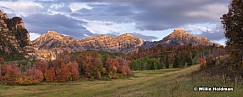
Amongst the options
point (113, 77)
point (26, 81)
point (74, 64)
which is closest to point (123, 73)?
point (113, 77)

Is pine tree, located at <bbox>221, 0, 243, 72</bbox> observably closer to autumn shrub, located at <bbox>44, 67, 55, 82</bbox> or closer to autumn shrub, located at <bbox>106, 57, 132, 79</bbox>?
autumn shrub, located at <bbox>44, 67, 55, 82</bbox>

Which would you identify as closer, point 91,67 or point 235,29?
point 235,29

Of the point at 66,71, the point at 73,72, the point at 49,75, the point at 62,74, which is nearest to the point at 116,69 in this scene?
the point at 73,72

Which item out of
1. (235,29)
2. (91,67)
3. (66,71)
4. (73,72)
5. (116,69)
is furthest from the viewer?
(116,69)

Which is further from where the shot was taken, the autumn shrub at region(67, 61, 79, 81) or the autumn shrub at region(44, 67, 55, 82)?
the autumn shrub at region(67, 61, 79, 81)

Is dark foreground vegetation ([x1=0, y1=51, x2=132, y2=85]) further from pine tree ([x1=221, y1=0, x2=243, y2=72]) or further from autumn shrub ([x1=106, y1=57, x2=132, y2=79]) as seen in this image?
pine tree ([x1=221, y1=0, x2=243, y2=72])

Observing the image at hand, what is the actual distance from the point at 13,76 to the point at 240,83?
122m

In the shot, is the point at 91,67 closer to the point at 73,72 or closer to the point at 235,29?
the point at 73,72

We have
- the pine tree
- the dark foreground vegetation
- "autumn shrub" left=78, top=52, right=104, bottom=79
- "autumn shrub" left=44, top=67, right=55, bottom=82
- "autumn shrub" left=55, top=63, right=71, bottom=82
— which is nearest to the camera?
the pine tree

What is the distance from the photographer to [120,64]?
176125 mm

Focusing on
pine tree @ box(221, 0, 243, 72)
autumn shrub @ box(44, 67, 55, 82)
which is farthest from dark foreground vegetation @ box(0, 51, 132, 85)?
pine tree @ box(221, 0, 243, 72)

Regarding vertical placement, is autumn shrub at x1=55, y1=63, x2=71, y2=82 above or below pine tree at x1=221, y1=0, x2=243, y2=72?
below

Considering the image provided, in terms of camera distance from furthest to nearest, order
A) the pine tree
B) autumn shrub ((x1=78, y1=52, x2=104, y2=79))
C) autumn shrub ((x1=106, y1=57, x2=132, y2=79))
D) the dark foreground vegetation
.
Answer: autumn shrub ((x1=106, y1=57, x2=132, y2=79)) < autumn shrub ((x1=78, y1=52, x2=104, y2=79)) < the dark foreground vegetation < the pine tree

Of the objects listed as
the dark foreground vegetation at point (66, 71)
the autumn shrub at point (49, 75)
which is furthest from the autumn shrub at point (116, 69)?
the autumn shrub at point (49, 75)
